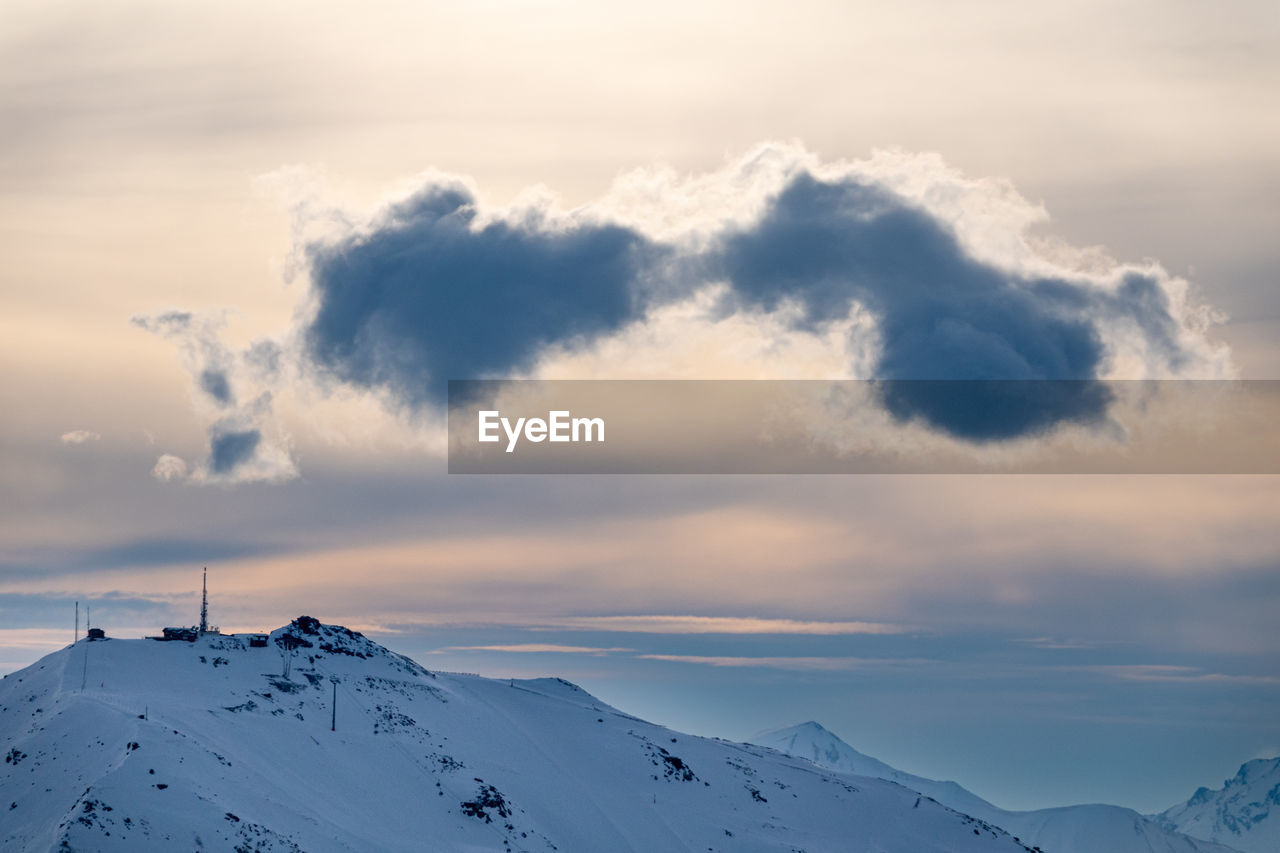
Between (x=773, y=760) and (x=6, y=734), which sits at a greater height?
(x=6, y=734)

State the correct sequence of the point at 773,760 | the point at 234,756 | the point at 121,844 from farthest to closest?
the point at 773,760
the point at 234,756
the point at 121,844

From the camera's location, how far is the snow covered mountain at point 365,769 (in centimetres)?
10375

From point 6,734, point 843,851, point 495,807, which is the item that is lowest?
point 843,851

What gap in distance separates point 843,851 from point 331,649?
6426 cm

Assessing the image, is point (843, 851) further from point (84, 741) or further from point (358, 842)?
point (84, 741)

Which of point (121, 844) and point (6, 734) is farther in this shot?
point (6, 734)

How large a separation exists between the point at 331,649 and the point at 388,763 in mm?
28534

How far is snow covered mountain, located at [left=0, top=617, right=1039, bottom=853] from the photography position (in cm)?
10375

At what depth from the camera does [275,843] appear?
10369 cm

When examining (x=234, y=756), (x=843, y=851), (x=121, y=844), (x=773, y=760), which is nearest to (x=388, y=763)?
(x=234, y=756)

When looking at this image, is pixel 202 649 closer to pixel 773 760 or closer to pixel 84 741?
pixel 84 741

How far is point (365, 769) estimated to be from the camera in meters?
134

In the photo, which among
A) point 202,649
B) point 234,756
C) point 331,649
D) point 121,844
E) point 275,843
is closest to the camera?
point 121,844

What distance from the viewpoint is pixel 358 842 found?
11481 centimetres
